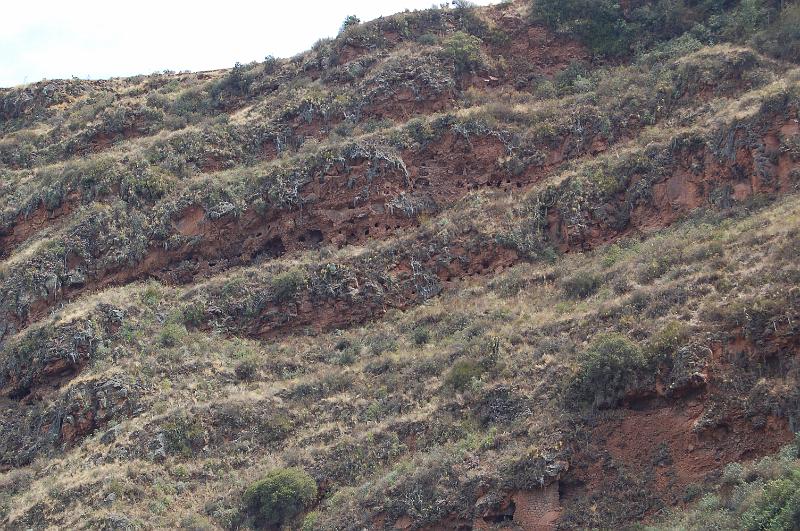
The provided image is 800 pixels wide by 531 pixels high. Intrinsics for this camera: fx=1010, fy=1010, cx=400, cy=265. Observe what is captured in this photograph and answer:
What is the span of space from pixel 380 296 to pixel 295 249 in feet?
13.6

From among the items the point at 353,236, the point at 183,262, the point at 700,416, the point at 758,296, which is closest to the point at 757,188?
the point at 758,296

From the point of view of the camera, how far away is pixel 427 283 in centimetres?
3195

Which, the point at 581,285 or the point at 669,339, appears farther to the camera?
the point at 581,285

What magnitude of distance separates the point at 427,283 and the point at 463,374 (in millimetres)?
6558

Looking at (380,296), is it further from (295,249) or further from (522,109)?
(522,109)

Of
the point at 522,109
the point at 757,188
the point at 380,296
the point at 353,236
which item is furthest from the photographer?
the point at 522,109

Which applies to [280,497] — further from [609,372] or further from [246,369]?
[609,372]

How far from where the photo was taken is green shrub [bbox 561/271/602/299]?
92.5 ft

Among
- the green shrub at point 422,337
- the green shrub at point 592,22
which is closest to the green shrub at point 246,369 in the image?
the green shrub at point 422,337

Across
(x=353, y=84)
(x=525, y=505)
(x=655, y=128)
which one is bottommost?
(x=525, y=505)

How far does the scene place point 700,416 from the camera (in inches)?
818

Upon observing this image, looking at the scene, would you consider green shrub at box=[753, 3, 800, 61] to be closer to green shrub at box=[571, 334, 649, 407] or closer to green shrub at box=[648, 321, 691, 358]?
green shrub at box=[648, 321, 691, 358]

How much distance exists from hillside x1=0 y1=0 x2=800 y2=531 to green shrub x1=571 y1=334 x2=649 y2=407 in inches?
2.7

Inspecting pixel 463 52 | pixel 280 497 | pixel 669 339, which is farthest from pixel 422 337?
pixel 463 52
